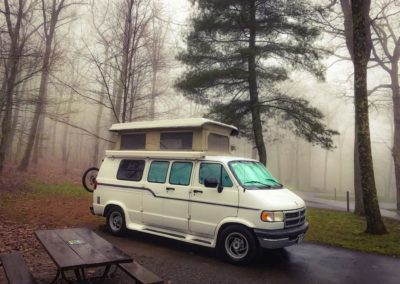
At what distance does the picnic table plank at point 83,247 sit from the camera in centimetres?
495

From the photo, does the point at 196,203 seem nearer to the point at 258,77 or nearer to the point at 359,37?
the point at 359,37

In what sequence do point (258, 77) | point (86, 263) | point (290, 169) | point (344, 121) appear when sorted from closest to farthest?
point (86, 263) < point (258, 77) < point (344, 121) < point (290, 169)

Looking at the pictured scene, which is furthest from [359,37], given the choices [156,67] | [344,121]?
[344,121]

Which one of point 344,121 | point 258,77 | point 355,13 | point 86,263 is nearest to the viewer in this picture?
point 86,263

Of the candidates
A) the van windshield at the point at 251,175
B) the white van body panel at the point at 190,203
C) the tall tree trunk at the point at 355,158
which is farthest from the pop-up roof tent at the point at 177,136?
the tall tree trunk at the point at 355,158

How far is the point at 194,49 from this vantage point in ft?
54.6

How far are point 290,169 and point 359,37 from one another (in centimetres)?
5825

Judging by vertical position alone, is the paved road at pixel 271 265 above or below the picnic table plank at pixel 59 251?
below

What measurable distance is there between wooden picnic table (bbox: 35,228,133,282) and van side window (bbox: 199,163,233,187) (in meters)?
2.95

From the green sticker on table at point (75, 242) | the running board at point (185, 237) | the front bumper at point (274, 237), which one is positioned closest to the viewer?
the green sticker on table at point (75, 242)

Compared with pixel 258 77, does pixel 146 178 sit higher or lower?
lower

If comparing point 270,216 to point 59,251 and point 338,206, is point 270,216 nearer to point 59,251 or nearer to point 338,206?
point 59,251

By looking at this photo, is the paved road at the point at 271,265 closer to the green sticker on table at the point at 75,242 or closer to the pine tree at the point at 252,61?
the green sticker on table at the point at 75,242

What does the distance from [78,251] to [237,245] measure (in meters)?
3.53
